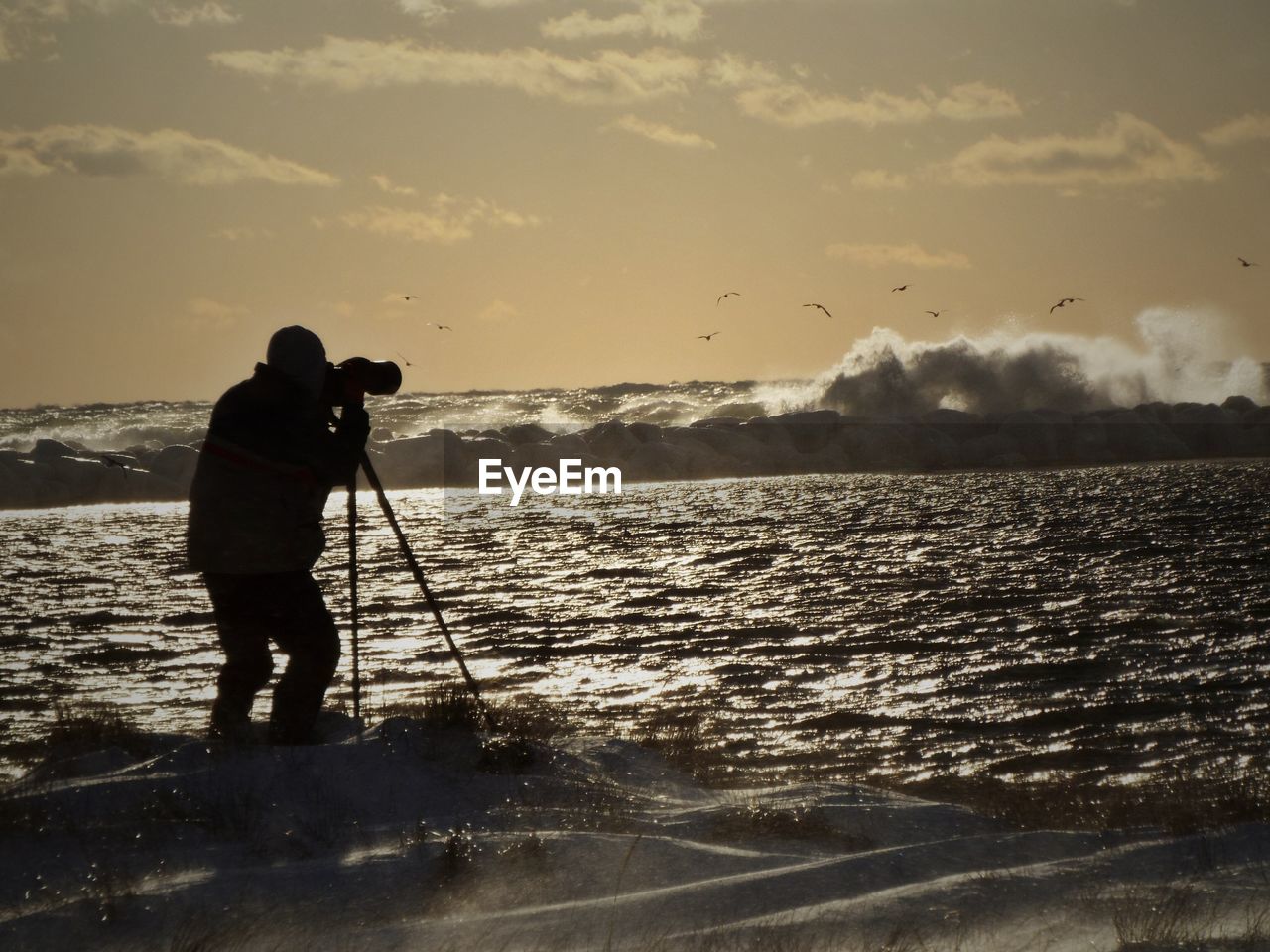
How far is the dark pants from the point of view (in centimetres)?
500

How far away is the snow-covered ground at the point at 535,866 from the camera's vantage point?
10.3ft

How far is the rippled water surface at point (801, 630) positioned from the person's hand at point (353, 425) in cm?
238

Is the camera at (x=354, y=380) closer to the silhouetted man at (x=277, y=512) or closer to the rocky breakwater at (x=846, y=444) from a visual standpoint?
the silhouetted man at (x=277, y=512)

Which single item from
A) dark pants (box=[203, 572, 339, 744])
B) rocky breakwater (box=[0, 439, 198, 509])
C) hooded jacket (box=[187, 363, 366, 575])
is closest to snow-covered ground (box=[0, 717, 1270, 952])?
dark pants (box=[203, 572, 339, 744])

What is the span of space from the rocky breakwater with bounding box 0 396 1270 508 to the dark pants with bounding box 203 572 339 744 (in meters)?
30.5

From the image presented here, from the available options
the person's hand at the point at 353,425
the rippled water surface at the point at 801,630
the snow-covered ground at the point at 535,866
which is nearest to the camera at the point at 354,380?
the person's hand at the point at 353,425

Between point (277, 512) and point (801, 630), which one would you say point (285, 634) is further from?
point (801, 630)

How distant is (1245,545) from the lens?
1655 cm

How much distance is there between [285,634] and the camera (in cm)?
502

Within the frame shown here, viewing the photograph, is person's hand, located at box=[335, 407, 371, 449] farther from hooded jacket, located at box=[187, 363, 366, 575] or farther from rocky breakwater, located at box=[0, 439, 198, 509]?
rocky breakwater, located at box=[0, 439, 198, 509]

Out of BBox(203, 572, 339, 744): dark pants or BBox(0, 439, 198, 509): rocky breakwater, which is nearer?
BBox(203, 572, 339, 744): dark pants

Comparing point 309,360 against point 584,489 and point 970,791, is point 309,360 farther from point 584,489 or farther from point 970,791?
point 584,489

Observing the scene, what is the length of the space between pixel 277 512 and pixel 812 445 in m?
42.1

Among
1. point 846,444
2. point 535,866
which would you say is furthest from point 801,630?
point 846,444
